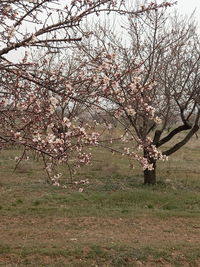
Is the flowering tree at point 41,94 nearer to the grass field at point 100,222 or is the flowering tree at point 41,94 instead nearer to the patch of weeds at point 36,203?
the grass field at point 100,222

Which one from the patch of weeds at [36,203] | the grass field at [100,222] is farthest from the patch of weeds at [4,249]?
the patch of weeds at [36,203]

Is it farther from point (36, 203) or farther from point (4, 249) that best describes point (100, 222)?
point (4, 249)

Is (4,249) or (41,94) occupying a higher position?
(41,94)

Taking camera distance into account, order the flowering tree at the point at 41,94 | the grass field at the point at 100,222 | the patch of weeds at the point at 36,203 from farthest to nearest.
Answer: the patch of weeds at the point at 36,203, the grass field at the point at 100,222, the flowering tree at the point at 41,94

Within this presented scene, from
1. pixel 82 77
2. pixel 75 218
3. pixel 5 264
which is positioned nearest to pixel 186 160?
pixel 75 218

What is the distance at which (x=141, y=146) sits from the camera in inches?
155

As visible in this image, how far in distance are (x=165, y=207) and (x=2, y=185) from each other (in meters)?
5.43

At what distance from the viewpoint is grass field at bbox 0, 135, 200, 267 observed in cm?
626

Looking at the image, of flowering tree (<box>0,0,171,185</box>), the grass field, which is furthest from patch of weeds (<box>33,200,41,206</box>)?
flowering tree (<box>0,0,171,185</box>)

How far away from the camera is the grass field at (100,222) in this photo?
20.5 ft

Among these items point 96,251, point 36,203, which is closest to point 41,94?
point 96,251

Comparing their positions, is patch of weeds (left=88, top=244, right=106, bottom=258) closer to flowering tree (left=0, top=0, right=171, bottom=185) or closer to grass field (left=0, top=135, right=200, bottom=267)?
grass field (left=0, top=135, right=200, bottom=267)

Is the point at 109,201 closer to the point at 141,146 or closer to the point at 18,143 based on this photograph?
the point at 141,146

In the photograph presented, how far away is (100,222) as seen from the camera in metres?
8.42
